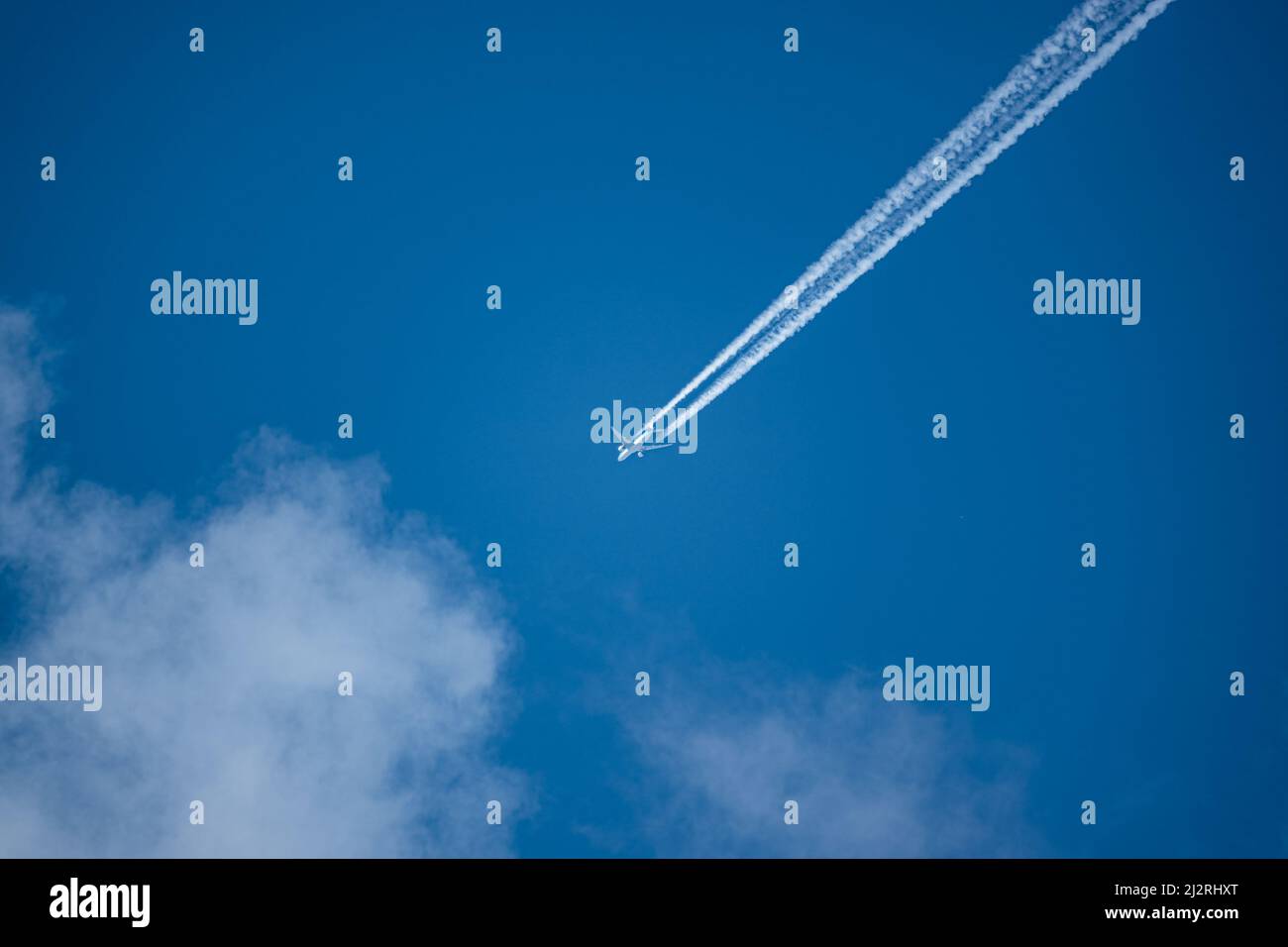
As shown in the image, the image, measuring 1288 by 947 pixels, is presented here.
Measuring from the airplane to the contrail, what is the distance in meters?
0.05

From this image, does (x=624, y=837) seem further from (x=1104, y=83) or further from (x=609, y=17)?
(x=1104, y=83)

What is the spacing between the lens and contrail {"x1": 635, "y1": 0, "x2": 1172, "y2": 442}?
6.63 metres

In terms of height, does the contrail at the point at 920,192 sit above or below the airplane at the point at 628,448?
above

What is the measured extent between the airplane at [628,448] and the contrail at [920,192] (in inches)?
2.0

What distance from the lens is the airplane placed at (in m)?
6.70

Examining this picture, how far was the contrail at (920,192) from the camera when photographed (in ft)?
21.7

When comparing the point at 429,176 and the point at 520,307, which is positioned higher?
the point at 429,176

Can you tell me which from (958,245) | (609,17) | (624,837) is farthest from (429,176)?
(624,837)

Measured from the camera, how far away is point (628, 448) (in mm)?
6707

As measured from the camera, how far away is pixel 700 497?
671 cm

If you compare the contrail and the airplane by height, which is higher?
the contrail
